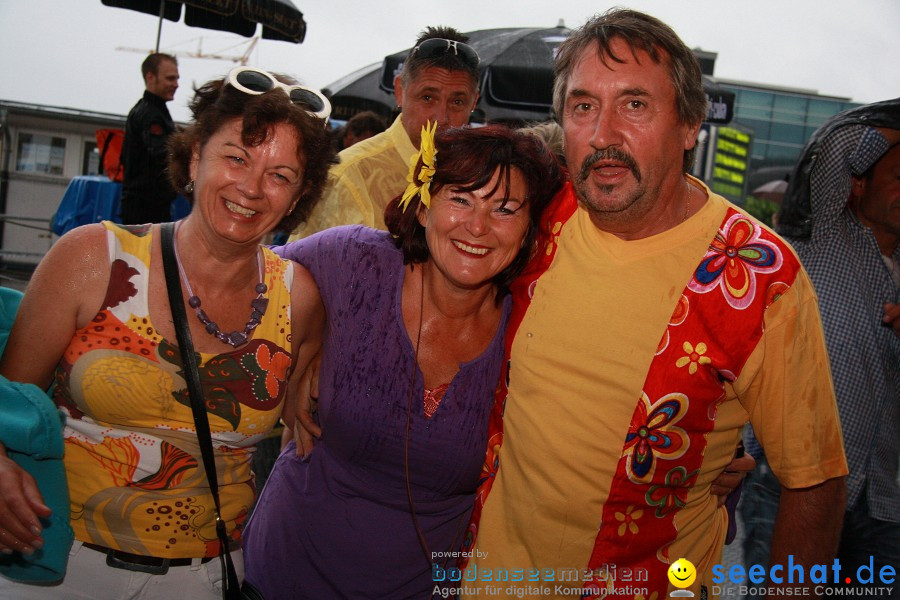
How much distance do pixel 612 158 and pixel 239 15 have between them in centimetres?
611

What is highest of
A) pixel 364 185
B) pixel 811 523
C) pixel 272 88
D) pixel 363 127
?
pixel 363 127

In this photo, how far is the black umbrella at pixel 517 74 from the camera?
7.14 m

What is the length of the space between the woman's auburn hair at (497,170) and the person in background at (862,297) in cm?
139

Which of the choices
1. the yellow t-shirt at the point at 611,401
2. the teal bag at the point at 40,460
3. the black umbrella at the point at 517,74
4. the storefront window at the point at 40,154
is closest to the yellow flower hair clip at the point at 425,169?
the yellow t-shirt at the point at 611,401

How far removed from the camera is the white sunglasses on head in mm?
2236

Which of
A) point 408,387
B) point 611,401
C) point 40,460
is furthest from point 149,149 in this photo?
point 611,401

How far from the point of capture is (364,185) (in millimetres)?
3559

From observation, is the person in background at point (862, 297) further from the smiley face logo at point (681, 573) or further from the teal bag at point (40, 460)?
the teal bag at point (40, 460)

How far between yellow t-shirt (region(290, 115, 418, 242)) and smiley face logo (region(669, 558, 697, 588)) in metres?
2.06

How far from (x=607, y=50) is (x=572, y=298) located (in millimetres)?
778

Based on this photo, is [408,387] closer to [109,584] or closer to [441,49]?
[109,584]

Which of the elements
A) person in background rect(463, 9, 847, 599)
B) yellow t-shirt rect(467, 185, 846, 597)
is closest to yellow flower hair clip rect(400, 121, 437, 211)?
person in background rect(463, 9, 847, 599)

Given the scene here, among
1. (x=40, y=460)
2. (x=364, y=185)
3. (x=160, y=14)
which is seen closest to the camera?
(x=40, y=460)

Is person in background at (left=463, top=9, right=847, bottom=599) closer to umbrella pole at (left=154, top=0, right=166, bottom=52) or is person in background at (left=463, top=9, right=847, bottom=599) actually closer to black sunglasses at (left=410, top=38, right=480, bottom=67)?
black sunglasses at (left=410, top=38, right=480, bottom=67)
